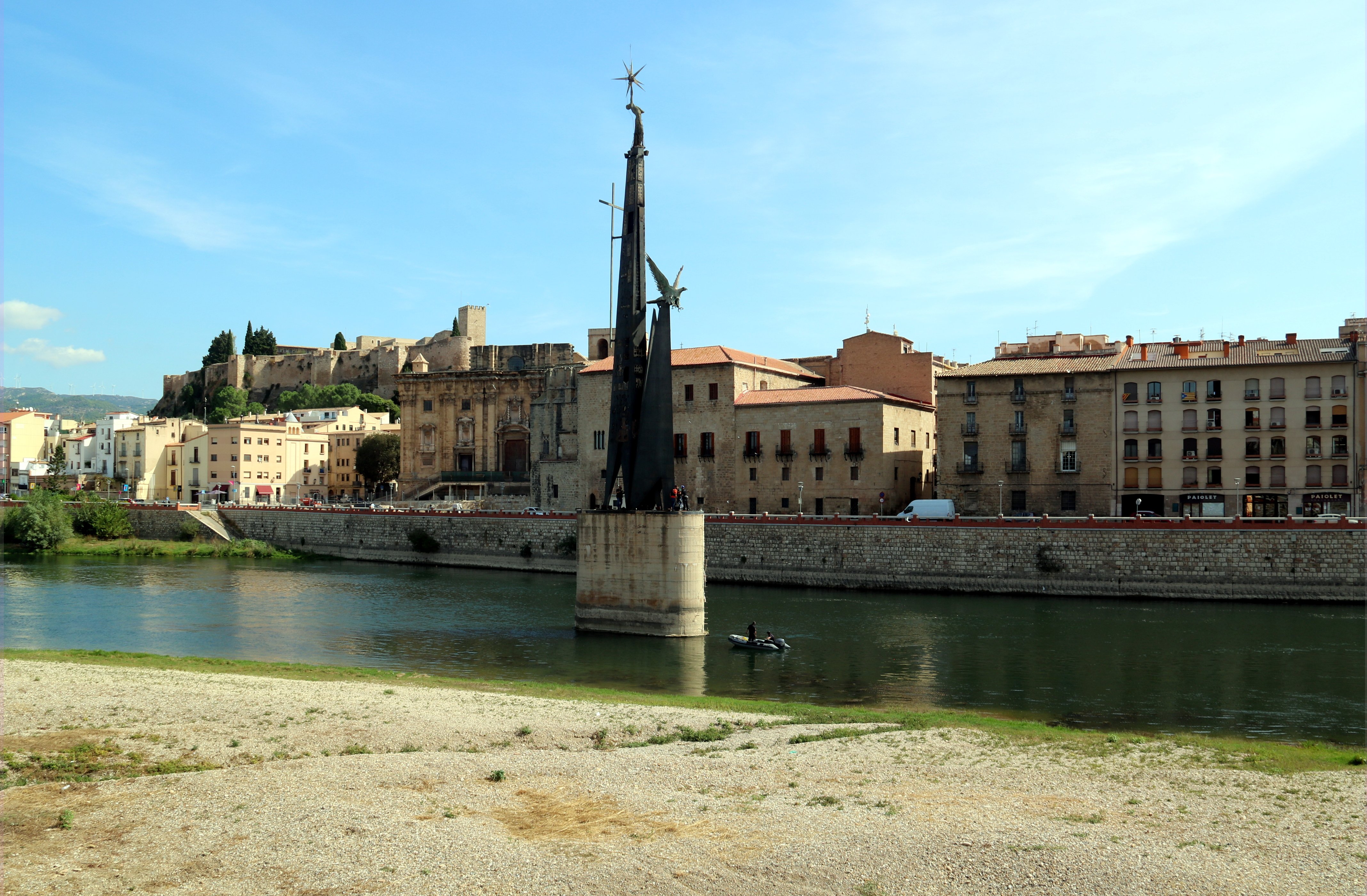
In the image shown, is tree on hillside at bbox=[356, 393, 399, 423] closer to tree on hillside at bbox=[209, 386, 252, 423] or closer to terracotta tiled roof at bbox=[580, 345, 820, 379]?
tree on hillside at bbox=[209, 386, 252, 423]

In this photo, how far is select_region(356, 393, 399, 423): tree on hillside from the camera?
13262 centimetres

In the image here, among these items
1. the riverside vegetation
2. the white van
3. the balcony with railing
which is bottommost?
the riverside vegetation

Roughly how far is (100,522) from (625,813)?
74.4 metres

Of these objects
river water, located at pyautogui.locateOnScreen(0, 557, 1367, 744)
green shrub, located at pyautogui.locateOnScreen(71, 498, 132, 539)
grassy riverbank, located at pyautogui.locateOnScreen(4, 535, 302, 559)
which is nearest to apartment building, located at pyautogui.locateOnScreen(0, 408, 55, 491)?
green shrub, located at pyautogui.locateOnScreen(71, 498, 132, 539)

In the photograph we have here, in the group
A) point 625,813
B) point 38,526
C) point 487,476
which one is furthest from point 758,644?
point 487,476

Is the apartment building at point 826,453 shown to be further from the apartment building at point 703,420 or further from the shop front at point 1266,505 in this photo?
the shop front at point 1266,505

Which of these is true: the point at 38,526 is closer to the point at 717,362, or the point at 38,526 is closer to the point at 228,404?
the point at 717,362

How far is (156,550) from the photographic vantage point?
73.4 meters

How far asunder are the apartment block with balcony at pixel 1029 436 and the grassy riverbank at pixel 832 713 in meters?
35.7

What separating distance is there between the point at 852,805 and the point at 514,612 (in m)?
31.2

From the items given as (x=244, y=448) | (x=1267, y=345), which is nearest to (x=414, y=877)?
(x=1267, y=345)

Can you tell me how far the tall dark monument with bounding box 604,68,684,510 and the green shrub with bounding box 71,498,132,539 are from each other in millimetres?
54555

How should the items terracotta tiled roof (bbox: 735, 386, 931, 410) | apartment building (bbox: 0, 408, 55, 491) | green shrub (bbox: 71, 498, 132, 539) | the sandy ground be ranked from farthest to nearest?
apartment building (bbox: 0, 408, 55, 491) → green shrub (bbox: 71, 498, 132, 539) → terracotta tiled roof (bbox: 735, 386, 931, 410) → the sandy ground

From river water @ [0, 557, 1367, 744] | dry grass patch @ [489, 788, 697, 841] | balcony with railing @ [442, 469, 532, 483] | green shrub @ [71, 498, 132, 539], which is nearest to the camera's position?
dry grass patch @ [489, 788, 697, 841]
